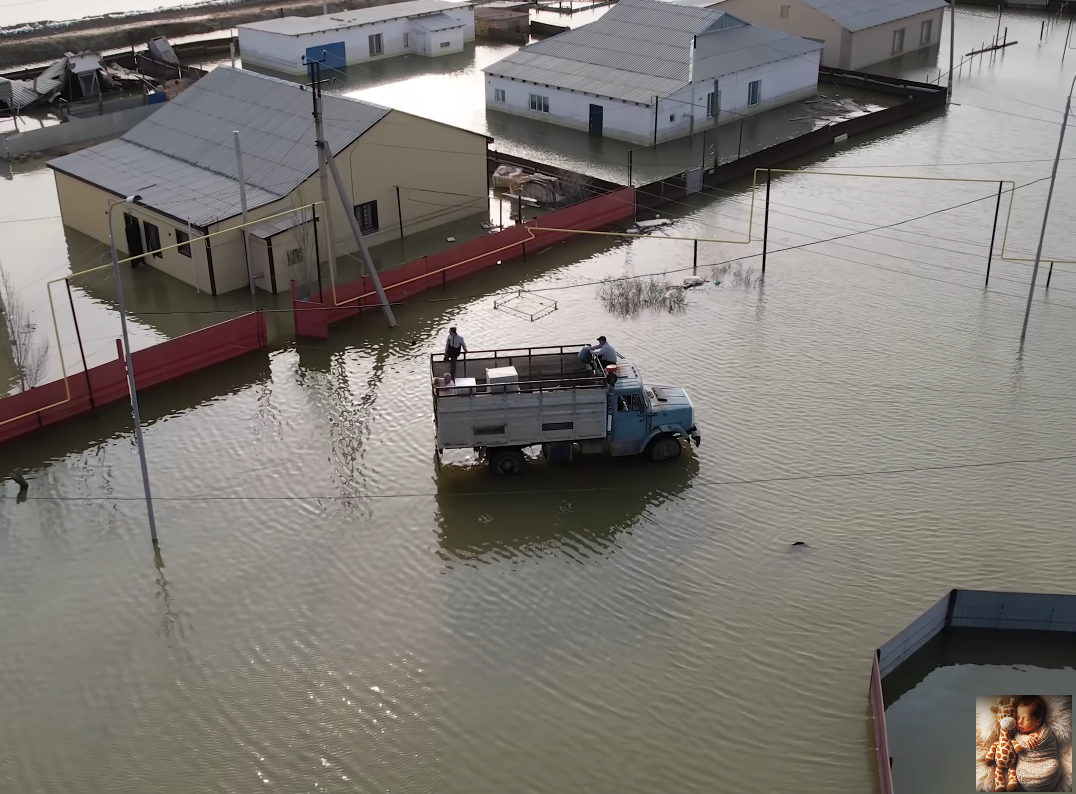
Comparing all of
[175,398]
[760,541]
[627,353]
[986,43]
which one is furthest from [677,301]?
[986,43]

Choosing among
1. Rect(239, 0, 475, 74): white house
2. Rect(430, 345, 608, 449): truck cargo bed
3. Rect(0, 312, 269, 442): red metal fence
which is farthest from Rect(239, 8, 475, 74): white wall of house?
Rect(430, 345, 608, 449): truck cargo bed

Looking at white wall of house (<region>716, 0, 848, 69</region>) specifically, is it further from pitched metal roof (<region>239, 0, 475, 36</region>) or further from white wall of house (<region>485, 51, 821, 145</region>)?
pitched metal roof (<region>239, 0, 475, 36</region>)

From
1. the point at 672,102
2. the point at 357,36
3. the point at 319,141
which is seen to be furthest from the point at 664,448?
the point at 357,36

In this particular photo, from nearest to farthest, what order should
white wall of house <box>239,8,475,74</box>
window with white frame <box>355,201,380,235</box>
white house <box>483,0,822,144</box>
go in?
1. window with white frame <box>355,201,380,235</box>
2. white house <box>483,0,822,144</box>
3. white wall of house <box>239,8,475,74</box>

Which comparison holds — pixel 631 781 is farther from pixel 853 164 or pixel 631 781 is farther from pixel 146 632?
pixel 853 164

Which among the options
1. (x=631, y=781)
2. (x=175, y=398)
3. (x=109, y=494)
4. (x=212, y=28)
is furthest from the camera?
(x=212, y=28)

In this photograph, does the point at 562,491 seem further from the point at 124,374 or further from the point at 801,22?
the point at 801,22
